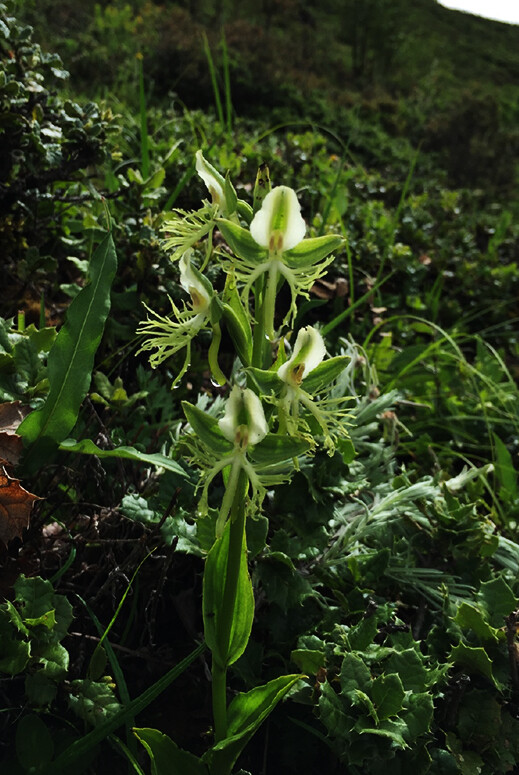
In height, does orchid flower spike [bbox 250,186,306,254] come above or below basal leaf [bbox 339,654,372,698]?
above

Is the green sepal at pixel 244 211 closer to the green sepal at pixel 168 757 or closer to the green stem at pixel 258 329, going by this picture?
the green stem at pixel 258 329

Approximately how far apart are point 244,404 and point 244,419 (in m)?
0.02

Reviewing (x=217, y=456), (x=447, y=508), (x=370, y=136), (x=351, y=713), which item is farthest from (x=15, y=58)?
(x=370, y=136)

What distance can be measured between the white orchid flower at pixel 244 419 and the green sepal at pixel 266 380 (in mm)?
23

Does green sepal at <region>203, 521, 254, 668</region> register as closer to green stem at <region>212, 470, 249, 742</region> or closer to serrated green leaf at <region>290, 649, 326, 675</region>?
green stem at <region>212, 470, 249, 742</region>

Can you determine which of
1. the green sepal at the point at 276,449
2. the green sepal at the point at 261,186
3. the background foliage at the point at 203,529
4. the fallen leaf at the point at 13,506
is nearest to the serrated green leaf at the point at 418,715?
the background foliage at the point at 203,529

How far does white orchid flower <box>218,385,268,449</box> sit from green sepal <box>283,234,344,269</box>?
21 centimetres

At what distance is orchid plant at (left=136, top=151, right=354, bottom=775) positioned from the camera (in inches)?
33.1

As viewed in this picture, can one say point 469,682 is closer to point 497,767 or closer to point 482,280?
point 497,767

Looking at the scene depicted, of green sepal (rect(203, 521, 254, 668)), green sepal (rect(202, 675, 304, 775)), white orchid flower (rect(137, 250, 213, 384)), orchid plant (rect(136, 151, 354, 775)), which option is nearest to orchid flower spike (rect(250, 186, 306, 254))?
orchid plant (rect(136, 151, 354, 775))

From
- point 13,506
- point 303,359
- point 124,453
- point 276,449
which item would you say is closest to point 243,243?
point 303,359

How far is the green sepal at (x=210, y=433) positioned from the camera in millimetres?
840

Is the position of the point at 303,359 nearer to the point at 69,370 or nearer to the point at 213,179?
the point at 213,179

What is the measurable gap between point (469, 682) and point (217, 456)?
0.70 metres
